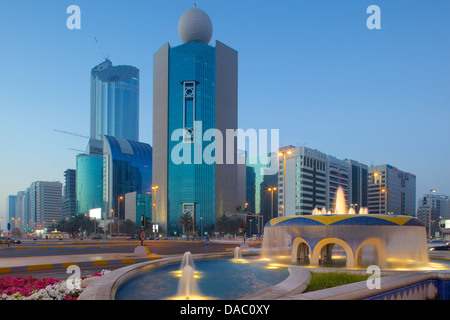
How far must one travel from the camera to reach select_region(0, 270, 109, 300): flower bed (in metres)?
9.30

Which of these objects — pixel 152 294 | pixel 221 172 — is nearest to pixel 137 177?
pixel 221 172

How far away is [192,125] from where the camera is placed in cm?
12306

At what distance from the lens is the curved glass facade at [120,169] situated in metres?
173

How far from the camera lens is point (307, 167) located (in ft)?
423

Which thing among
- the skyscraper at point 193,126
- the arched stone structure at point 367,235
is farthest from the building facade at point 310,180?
the arched stone structure at point 367,235

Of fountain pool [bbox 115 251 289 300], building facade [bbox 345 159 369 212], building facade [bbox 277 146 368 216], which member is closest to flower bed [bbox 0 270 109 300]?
fountain pool [bbox 115 251 289 300]

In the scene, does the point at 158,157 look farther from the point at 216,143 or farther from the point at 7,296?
the point at 7,296

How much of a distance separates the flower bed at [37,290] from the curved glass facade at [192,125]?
109466 mm

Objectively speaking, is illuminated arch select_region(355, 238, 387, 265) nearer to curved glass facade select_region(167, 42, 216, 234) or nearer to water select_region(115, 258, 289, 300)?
water select_region(115, 258, 289, 300)

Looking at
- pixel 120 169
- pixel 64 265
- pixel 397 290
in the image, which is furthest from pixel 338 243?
pixel 120 169

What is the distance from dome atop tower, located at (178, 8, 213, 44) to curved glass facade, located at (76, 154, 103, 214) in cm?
9492

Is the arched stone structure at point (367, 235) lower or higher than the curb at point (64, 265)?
higher

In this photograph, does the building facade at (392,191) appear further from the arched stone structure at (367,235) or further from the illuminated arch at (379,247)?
the illuminated arch at (379,247)
